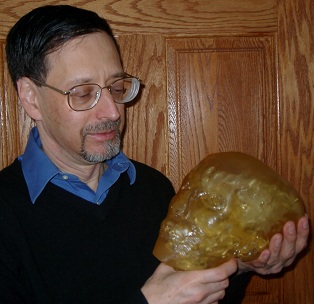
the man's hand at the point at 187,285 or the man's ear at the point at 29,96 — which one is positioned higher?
the man's ear at the point at 29,96

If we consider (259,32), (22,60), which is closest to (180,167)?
(259,32)

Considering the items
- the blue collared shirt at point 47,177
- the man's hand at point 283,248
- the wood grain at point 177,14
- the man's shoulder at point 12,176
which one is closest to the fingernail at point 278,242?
the man's hand at point 283,248

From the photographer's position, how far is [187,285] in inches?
32.7

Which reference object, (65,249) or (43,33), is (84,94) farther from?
(65,249)

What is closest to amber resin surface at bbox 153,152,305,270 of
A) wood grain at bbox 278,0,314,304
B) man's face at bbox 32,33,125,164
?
man's face at bbox 32,33,125,164

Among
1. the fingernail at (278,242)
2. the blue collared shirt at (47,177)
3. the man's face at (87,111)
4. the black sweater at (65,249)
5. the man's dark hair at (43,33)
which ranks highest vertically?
the man's dark hair at (43,33)

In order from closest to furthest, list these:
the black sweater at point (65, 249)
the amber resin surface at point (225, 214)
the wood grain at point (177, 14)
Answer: the amber resin surface at point (225, 214) < the black sweater at point (65, 249) < the wood grain at point (177, 14)

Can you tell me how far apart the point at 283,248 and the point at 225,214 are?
0.17 metres

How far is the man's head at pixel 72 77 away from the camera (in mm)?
1011

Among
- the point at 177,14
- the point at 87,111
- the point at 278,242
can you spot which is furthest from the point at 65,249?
the point at 177,14

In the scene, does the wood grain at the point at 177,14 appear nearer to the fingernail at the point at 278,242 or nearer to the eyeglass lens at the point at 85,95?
the eyeglass lens at the point at 85,95

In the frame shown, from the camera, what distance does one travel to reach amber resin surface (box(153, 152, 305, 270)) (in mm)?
813

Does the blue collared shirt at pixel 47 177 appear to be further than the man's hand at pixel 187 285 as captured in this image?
Yes

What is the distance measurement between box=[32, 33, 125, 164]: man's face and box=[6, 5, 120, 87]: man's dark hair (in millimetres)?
19
